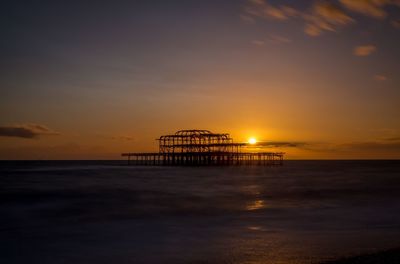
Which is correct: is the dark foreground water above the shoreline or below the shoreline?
below

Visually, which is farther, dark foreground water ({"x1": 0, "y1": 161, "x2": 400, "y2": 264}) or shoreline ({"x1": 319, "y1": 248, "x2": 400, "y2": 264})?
dark foreground water ({"x1": 0, "y1": 161, "x2": 400, "y2": 264})

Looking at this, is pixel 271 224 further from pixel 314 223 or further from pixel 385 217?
pixel 385 217

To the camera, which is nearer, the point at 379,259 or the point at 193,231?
the point at 379,259

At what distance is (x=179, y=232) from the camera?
15.2 meters

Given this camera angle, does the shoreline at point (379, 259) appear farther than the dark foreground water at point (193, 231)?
No

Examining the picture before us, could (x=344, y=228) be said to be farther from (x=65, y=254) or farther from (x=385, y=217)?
(x=65, y=254)

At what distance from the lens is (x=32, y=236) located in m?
14.8

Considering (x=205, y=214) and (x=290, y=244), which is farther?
(x=205, y=214)

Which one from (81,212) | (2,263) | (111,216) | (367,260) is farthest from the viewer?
(81,212)

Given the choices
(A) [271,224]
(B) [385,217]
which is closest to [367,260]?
(A) [271,224]

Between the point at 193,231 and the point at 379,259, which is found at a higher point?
the point at 379,259

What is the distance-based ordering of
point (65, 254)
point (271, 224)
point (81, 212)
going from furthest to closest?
point (81, 212) → point (271, 224) → point (65, 254)

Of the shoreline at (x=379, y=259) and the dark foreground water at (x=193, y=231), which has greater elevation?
the shoreline at (x=379, y=259)

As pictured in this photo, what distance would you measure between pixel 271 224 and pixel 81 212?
9928 mm
